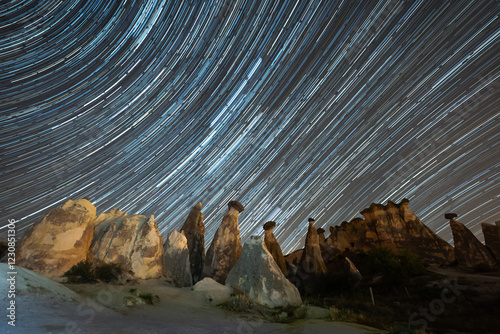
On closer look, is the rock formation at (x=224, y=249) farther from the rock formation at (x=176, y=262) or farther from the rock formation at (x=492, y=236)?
the rock formation at (x=492, y=236)

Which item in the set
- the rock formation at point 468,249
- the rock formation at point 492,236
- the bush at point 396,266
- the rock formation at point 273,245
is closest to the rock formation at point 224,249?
the rock formation at point 273,245

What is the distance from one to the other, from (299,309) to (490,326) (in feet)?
35.7

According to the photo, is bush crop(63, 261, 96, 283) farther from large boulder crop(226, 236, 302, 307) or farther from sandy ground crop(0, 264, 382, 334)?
large boulder crop(226, 236, 302, 307)

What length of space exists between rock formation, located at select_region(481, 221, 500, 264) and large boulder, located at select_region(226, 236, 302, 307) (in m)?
32.2

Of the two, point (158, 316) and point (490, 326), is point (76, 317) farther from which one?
point (490, 326)

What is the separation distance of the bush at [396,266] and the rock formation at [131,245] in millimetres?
21586

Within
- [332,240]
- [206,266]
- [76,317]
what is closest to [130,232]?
[206,266]

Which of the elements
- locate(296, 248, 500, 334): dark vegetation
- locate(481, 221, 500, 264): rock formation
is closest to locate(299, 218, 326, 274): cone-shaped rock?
locate(296, 248, 500, 334): dark vegetation

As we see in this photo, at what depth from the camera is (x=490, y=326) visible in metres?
14.5

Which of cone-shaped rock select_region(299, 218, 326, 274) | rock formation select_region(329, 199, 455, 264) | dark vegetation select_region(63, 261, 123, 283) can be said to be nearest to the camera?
dark vegetation select_region(63, 261, 123, 283)

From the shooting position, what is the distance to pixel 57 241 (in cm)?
1827

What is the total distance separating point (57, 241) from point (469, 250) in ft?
142

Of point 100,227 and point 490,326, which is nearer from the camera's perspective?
point 490,326

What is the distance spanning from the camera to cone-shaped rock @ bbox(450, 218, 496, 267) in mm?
31375
